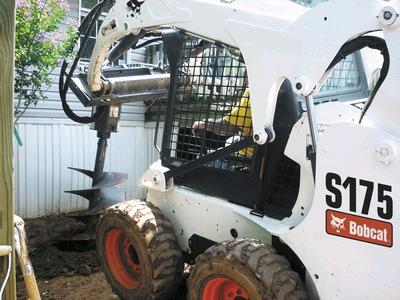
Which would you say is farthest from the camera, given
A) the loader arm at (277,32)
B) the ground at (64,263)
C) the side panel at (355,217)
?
the ground at (64,263)

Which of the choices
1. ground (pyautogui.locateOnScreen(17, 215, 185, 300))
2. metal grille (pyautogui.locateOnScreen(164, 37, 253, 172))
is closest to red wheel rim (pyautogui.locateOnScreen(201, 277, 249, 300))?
metal grille (pyautogui.locateOnScreen(164, 37, 253, 172))

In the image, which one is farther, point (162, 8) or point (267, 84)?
point (162, 8)

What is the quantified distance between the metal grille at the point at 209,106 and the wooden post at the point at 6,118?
1.53 metres

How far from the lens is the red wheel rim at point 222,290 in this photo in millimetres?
2570

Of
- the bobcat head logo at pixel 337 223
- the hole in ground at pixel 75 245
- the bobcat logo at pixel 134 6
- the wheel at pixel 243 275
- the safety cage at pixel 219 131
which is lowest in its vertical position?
the hole in ground at pixel 75 245

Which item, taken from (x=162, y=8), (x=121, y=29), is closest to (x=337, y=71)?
(x=162, y=8)

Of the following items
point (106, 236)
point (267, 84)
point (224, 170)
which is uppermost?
point (267, 84)

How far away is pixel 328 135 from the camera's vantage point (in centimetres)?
222

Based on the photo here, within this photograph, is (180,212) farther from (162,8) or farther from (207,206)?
(162,8)

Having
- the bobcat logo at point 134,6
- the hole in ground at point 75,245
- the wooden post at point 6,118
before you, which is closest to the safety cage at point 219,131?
the bobcat logo at point 134,6

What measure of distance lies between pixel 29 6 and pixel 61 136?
216 cm

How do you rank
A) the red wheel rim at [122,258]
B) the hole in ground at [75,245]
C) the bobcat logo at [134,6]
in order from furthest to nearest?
1. the hole in ground at [75,245]
2. the red wheel rim at [122,258]
3. the bobcat logo at [134,6]

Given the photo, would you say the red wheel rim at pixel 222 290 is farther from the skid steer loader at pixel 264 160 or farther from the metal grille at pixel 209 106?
the metal grille at pixel 209 106

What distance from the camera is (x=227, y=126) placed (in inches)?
119
